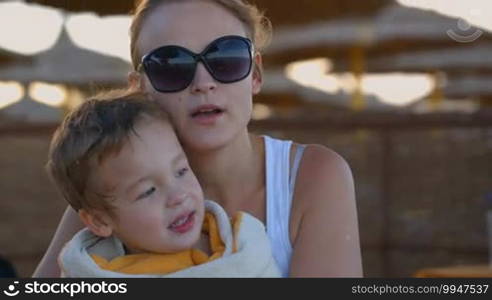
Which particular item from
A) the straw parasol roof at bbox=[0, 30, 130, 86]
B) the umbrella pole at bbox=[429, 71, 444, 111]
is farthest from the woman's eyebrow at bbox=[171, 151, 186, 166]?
the umbrella pole at bbox=[429, 71, 444, 111]

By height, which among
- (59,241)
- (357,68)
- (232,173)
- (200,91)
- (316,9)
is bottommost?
(59,241)

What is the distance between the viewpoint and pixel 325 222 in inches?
62.7

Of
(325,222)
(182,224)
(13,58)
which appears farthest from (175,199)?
(13,58)

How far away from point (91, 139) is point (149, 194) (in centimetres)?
12

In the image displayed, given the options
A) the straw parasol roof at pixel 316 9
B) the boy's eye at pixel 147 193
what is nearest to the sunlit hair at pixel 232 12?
the boy's eye at pixel 147 193

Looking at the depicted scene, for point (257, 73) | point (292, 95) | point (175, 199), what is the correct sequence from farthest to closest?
point (292, 95)
point (257, 73)
point (175, 199)

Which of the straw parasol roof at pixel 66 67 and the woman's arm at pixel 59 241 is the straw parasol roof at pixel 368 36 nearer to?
the straw parasol roof at pixel 66 67

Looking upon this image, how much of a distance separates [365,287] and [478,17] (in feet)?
15.7

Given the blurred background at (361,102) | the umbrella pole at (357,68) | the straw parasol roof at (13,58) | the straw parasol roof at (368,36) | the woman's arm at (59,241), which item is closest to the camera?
the woman's arm at (59,241)

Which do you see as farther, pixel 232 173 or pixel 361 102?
pixel 361 102

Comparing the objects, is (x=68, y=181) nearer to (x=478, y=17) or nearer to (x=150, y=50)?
(x=150, y=50)

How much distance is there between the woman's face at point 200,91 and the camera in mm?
1541

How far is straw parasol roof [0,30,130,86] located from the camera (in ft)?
23.7

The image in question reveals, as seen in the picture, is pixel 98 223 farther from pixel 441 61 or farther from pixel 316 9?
pixel 441 61
